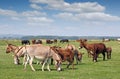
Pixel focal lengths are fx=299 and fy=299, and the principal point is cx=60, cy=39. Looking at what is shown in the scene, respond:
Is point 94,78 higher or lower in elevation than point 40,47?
lower

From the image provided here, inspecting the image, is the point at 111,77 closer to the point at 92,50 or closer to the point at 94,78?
the point at 94,78

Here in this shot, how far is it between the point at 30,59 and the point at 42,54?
4.13 ft

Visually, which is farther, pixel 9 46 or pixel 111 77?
pixel 9 46

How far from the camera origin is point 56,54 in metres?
23.1

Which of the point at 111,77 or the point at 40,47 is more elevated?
the point at 40,47

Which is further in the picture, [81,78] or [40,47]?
[40,47]

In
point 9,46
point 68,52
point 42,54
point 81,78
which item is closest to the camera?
point 81,78

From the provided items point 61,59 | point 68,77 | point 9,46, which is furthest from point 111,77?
point 9,46

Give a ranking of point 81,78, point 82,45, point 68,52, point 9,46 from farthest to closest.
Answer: point 82,45 < point 9,46 < point 68,52 < point 81,78

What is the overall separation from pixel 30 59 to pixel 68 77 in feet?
15.4

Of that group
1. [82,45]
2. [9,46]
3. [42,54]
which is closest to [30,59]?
[42,54]

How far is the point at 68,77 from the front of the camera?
64.6 ft

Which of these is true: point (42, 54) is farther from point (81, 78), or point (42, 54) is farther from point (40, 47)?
point (81, 78)

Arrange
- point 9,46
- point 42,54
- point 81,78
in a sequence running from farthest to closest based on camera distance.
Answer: point 9,46
point 42,54
point 81,78
